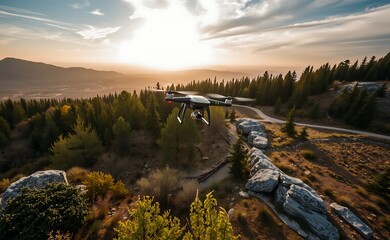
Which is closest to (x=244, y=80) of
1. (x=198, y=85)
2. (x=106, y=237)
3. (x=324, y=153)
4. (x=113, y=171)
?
(x=198, y=85)

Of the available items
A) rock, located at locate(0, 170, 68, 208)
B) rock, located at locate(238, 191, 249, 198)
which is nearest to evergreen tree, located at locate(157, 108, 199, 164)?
rock, located at locate(238, 191, 249, 198)

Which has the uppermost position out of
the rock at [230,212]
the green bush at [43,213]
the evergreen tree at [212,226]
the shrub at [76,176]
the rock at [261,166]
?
the evergreen tree at [212,226]

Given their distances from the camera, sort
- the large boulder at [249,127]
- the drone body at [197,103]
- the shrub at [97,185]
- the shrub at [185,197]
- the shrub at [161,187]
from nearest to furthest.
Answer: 1. the drone body at [197,103]
2. the shrub at [185,197]
3. the shrub at [161,187]
4. the shrub at [97,185]
5. the large boulder at [249,127]

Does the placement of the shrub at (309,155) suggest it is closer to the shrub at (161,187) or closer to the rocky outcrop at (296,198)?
the rocky outcrop at (296,198)

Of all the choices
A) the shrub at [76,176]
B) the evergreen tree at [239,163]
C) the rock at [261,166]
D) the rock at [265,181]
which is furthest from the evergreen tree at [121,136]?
the rock at [265,181]

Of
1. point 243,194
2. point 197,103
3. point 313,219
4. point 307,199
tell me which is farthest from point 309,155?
point 197,103

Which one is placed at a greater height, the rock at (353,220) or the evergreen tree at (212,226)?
the evergreen tree at (212,226)

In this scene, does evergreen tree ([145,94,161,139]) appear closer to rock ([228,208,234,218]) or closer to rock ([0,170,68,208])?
rock ([0,170,68,208])

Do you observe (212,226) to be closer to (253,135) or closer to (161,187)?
(161,187)
